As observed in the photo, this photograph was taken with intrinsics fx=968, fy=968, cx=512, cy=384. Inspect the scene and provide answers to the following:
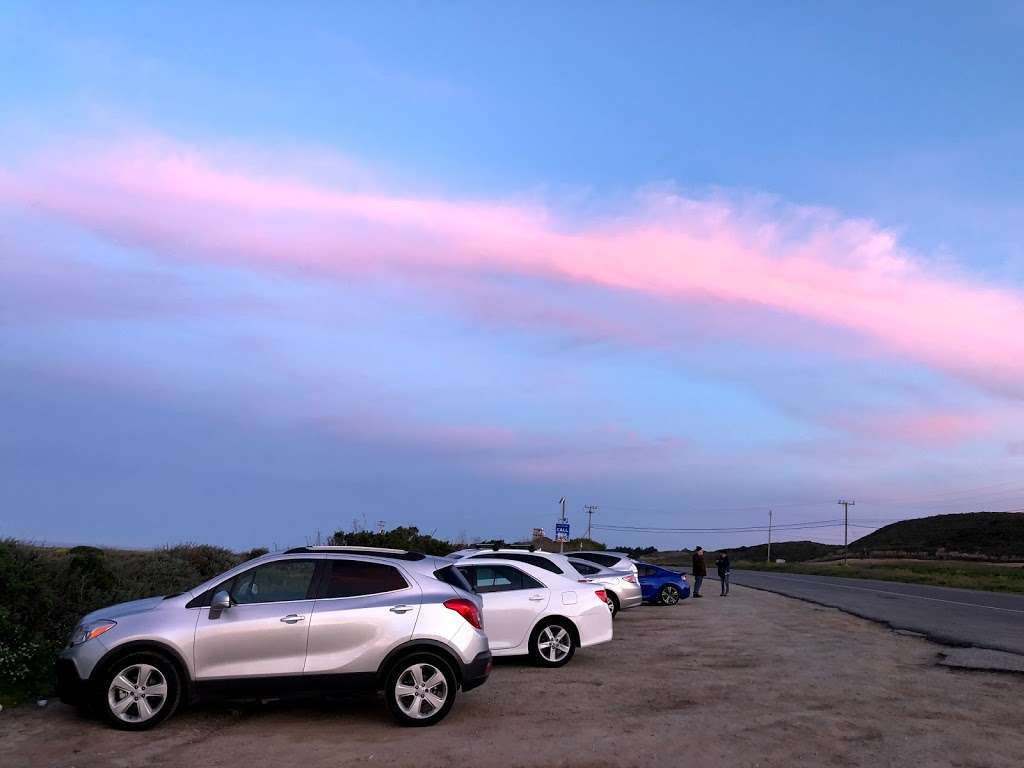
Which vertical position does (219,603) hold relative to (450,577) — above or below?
below

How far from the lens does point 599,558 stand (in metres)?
24.7

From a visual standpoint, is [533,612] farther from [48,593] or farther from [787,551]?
[787,551]

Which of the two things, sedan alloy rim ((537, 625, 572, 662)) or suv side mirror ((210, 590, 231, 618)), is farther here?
sedan alloy rim ((537, 625, 572, 662))

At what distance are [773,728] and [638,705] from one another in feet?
5.16

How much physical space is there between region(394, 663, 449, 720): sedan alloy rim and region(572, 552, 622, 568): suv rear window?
584 inches

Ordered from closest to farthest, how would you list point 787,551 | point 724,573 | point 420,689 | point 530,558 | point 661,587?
1. point 420,689
2. point 530,558
3. point 661,587
4. point 724,573
5. point 787,551

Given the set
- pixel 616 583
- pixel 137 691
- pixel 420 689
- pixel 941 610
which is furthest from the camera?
pixel 941 610

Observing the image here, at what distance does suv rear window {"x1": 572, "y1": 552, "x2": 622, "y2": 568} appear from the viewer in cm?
2416

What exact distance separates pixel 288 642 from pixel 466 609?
170cm

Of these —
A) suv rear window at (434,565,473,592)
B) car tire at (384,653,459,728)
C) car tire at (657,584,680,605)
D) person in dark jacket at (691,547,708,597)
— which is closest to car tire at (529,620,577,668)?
suv rear window at (434,565,473,592)

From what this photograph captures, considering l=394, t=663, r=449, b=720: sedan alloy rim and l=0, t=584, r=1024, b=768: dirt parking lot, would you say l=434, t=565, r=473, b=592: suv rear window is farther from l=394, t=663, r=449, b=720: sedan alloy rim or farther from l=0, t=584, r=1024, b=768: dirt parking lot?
l=0, t=584, r=1024, b=768: dirt parking lot

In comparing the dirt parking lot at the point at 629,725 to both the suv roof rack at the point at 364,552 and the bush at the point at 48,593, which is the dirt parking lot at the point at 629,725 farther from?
the suv roof rack at the point at 364,552

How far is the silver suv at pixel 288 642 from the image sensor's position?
8617 millimetres

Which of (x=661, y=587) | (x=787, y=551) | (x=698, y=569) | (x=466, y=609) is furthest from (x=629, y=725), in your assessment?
(x=787, y=551)
